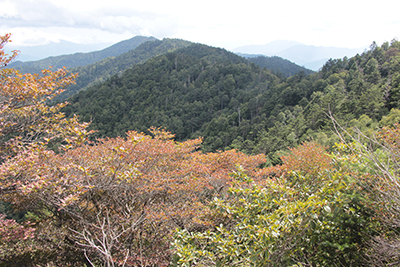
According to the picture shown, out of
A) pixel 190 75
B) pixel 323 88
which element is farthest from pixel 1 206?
pixel 190 75

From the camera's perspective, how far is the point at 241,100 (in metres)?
67.4

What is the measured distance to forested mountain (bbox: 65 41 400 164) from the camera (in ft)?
92.5

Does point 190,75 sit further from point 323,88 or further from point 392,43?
point 392,43

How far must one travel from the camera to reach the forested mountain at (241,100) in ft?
92.5

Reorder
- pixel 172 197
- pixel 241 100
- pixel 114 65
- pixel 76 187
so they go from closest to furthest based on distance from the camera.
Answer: pixel 76 187
pixel 172 197
pixel 241 100
pixel 114 65

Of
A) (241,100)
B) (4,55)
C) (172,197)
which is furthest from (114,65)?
(172,197)

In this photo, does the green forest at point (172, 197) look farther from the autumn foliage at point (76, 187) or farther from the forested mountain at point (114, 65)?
the forested mountain at point (114, 65)

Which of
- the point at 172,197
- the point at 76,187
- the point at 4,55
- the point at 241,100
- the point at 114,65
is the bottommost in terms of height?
the point at 241,100

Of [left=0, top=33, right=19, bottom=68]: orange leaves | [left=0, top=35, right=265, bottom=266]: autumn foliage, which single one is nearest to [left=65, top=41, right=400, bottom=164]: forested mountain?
[left=0, top=35, right=265, bottom=266]: autumn foliage

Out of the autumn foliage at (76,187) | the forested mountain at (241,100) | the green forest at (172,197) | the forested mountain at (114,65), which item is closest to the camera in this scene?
the green forest at (172,197)

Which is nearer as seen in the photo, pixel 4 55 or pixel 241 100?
pixel 4 55

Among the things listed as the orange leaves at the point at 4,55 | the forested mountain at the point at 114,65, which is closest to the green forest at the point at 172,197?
the orange leaves at the point at 4,55

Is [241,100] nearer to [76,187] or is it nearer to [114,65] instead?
[76,187]

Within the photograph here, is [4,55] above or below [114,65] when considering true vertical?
Answer: below
